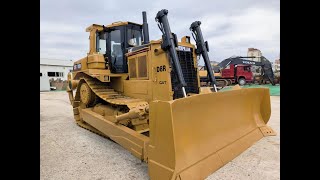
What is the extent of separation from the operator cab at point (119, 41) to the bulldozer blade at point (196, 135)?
116 inches

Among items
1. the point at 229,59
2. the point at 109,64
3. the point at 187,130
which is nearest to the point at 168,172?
the point at 187,130

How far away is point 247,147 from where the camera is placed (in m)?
3.97

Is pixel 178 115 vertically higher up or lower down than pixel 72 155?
higher up

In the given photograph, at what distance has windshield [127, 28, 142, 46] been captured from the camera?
19.0 ft

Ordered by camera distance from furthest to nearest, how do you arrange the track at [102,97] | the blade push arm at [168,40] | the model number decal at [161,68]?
the track at [102,97], the model number decal at [161,68], the blade push arm at [168,40]

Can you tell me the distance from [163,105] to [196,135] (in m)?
0.74

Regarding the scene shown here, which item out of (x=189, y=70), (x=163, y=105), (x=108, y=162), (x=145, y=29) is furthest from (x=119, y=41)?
(x=163, y=105)

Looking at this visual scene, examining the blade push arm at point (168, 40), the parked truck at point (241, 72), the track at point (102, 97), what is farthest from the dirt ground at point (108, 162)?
the parked truck at point (241, 72)

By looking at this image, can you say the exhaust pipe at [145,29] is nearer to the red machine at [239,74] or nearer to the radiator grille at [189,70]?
the radiator grille at [189,70]

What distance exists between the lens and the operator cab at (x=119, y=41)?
5758mm

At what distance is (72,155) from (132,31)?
3.34 meters

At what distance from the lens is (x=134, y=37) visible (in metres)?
5.89

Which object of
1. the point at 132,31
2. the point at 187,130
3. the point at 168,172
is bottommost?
the point at 168,172

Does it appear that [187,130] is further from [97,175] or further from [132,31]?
[132,31]
